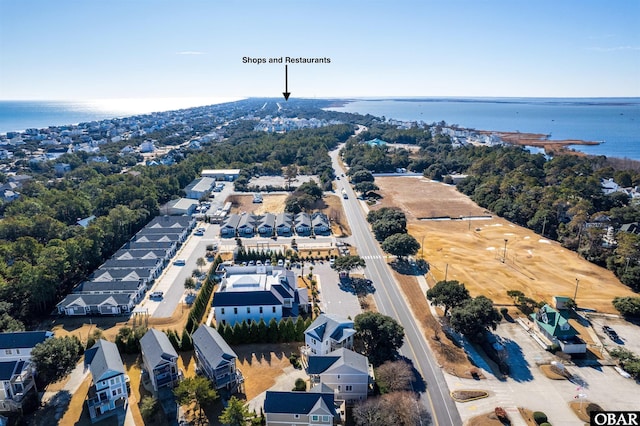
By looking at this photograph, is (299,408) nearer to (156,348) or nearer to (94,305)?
(156,348)

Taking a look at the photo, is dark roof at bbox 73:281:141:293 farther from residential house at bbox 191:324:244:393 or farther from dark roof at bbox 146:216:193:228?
dark roof at bbox 146:216:193:228

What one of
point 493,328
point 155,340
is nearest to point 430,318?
point 493,328

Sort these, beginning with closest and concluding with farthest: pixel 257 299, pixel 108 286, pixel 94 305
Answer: pixel 257 299
pixel 94 305
pixel 108 286

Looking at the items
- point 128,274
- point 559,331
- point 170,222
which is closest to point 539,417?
point 559,331

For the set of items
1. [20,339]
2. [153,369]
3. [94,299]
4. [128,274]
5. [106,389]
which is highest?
[20,339]

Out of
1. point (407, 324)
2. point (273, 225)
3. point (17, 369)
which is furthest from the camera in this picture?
point (273, 225)

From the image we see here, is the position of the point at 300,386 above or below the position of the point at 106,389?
below

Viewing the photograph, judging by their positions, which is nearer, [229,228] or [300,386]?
[300,386]
